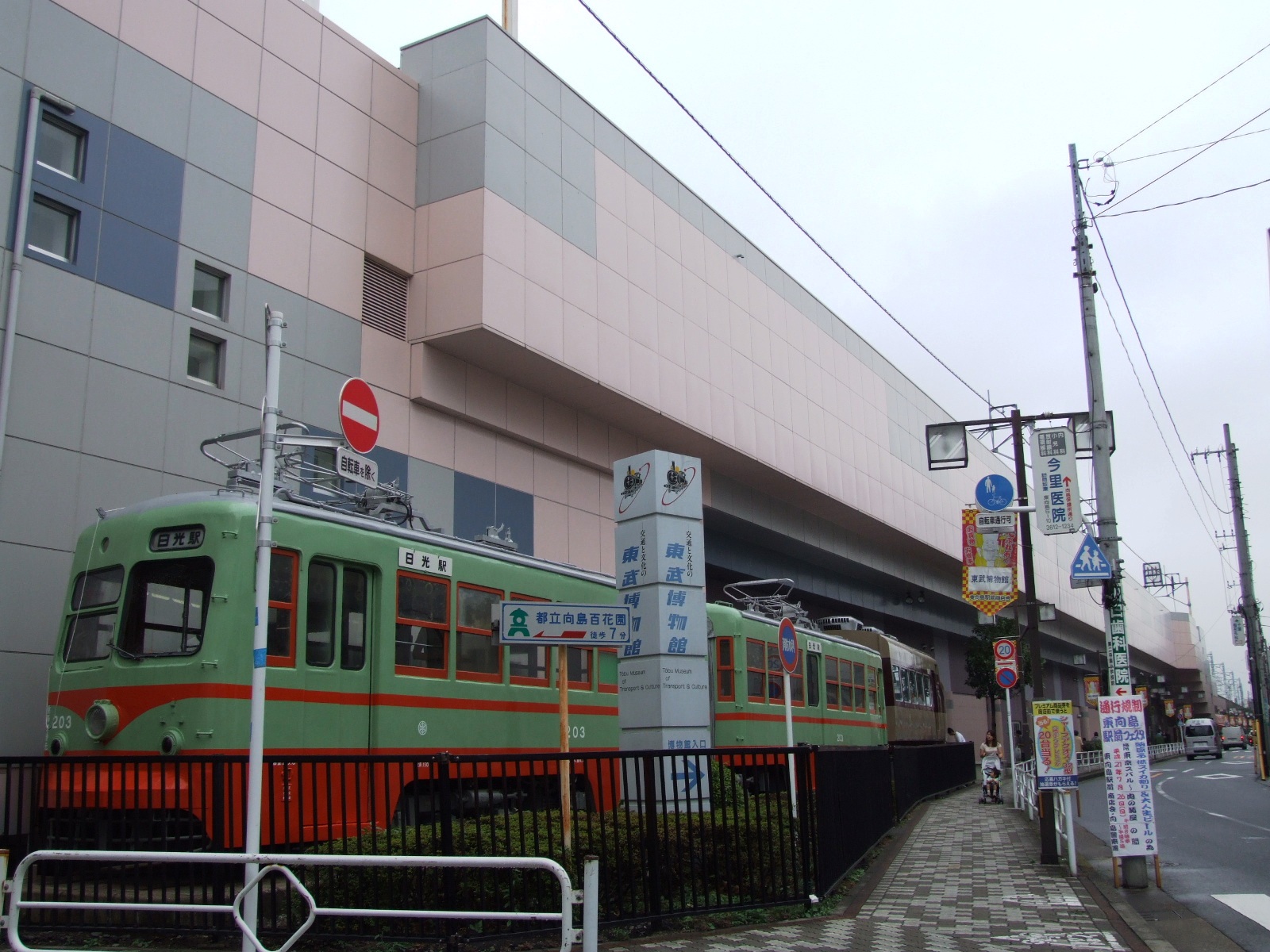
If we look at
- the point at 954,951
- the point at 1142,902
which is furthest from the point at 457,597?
the point at 1142,902

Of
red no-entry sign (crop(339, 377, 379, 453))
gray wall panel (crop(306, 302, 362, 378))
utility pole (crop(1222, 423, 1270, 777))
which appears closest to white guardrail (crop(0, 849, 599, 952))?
red no-entry sign (crop(339, 377, 379, 453))

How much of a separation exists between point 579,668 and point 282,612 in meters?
4.82

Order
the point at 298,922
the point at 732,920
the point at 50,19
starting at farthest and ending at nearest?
the point at 50,19
the point at 732,920
the point at 298,922

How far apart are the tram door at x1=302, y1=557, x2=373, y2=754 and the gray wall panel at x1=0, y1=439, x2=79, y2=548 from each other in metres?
5.82

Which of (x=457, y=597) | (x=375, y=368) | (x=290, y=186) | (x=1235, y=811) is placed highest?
(x=290, y=186)

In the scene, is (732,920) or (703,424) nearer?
(732,920)

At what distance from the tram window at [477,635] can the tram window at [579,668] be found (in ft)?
4.97

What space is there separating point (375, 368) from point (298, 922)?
43.7 ft

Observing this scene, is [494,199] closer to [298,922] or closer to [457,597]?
[457,597]

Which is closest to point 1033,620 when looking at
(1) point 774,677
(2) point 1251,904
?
(2) point 1251,904

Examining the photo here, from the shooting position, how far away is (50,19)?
14930mm

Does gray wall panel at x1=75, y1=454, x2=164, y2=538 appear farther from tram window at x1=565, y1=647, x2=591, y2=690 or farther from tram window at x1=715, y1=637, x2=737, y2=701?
tram window at x1=715, y1=637, x2=737, y2=701

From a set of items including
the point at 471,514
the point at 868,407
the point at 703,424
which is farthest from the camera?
the point at 868,407

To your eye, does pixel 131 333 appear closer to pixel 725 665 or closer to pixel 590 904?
pixel 725 665
